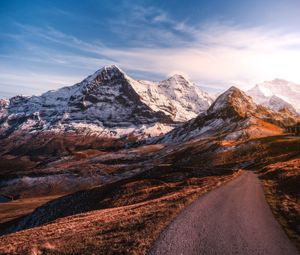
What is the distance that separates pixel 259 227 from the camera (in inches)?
878

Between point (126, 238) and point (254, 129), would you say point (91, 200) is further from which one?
point (254, 129)

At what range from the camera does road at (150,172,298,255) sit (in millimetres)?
17750

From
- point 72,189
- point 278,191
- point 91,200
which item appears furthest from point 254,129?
point 278,191

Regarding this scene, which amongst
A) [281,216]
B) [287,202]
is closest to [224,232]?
[281,216]

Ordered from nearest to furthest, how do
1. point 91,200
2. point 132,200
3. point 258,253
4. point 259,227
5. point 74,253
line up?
point 258,253 < point 74,253 < point 259,227 < point 132,200 < point 91,200

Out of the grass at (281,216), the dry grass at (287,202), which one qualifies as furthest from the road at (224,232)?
the dry grass at (287,202)

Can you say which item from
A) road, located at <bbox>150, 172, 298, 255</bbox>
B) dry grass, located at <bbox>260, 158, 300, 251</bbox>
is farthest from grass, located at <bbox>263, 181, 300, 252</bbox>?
road, located at <bbox>150, 172, 298, 255</bbox>

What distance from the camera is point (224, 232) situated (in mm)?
20609

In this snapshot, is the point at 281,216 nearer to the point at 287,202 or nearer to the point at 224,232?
the point at 287,202

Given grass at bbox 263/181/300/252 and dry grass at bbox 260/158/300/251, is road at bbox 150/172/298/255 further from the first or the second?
dry grass at bbox 260/158/300/251

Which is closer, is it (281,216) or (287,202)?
(281,216)

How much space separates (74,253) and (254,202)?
20118 mm

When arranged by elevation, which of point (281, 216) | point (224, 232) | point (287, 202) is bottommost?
point (287, 202)

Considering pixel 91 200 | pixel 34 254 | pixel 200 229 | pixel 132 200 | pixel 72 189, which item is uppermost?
pixel 200 229
